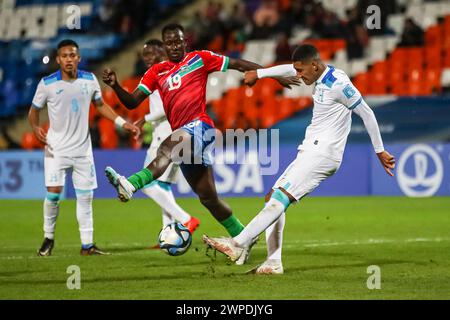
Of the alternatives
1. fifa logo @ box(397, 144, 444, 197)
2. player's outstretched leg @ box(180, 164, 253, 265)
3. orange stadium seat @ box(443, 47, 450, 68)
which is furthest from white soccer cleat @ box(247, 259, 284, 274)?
orange stadium seat @ box(443, 47, 450, 68)

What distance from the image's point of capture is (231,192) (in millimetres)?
19844

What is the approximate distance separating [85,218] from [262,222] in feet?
10.7

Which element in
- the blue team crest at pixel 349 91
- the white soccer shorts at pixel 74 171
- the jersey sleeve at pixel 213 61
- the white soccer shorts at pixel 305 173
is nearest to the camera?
the blue team crest at pixel 349 91

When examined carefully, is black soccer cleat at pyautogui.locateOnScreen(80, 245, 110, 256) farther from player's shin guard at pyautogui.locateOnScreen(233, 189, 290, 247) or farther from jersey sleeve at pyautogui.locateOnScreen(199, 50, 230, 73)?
player's shin guard at pyautogui.locateOnScreen(233, 189, 290, 247)

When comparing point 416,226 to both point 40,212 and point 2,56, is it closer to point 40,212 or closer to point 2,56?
point 40,212

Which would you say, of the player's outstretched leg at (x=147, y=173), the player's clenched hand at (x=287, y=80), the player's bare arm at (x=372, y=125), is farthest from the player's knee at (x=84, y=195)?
the player's bare arm at (x=372, y=125)

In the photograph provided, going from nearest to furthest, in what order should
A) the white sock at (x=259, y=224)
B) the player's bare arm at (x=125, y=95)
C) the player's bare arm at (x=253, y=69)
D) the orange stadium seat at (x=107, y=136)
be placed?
the white sock at (x=259, y=224) < the player's bare arm at (x=125, y=95) < the player's bare arm at (x=253, y=69) < the orange stadium seat at (x=107, y=136)

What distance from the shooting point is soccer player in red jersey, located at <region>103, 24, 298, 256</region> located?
9672 mm

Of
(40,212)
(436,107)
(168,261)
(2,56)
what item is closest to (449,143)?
(436,107)

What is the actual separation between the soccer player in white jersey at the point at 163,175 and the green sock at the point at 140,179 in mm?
2948

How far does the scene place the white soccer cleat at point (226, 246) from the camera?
859 centimetres

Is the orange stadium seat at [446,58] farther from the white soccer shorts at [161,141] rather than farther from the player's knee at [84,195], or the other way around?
the player's knee at [84,195]

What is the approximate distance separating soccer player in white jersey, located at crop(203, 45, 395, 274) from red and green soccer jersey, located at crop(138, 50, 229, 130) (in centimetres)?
120
